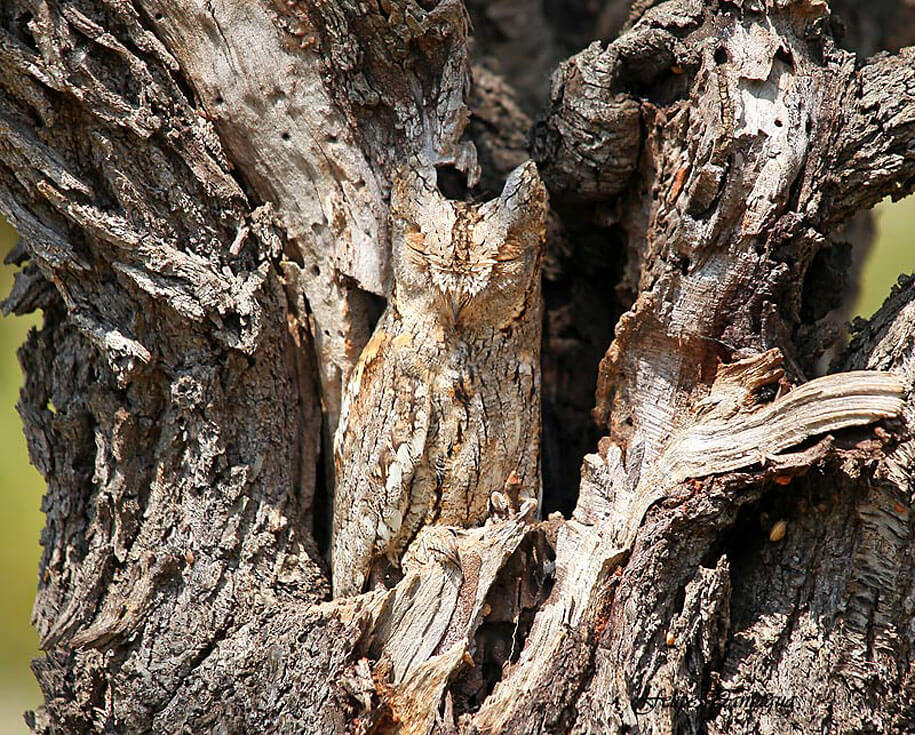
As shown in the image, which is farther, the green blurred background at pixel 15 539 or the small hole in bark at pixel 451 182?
the green blurred background at pixel 15 539

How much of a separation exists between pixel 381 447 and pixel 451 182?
2.39ft

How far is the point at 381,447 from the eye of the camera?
6.07ft

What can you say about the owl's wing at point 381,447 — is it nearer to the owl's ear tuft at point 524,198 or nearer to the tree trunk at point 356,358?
the tree trunk at point 356,358

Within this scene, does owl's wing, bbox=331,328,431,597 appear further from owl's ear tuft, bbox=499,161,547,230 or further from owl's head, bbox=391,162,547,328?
owl's ear tuft, bbox=499,161,547,230

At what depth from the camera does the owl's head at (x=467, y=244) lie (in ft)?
5.84

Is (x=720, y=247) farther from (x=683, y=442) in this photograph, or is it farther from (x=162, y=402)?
(x=162, y=402)

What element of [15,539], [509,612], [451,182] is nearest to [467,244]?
[451,182]

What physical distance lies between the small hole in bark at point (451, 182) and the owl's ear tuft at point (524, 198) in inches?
9.1

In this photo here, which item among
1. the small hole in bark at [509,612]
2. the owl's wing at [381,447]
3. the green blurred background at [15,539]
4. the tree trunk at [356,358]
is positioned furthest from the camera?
the green blurred background at [15,539]

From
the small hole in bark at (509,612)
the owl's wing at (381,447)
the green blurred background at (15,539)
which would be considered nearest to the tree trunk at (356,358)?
the small hole in bark at (509,612)

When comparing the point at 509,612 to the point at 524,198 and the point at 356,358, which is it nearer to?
the point at 356,358

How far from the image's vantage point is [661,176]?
1.88 m

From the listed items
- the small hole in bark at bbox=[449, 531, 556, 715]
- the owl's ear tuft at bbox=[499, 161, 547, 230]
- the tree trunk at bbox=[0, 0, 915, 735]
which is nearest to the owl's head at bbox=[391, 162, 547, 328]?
the owl's ear tuft at bbox=[499, 161, 547, 230]

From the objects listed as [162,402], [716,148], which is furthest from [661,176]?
[162,402]
